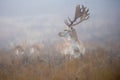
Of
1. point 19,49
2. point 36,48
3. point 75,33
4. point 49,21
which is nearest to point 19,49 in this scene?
point 19,49

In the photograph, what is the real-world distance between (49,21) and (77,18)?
1.37 feet

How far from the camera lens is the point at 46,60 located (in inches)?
153

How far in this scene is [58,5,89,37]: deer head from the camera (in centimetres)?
398

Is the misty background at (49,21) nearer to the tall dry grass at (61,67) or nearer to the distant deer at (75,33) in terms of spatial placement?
the distant deer at (75,33)

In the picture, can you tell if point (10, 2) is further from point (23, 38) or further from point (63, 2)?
point (63, 2)

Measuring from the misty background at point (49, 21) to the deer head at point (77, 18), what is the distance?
55 mm

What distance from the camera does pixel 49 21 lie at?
3.99m

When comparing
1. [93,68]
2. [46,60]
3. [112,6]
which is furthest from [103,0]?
[46,60]

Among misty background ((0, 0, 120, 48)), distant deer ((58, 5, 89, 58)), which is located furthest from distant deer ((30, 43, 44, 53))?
distant deer ((58, 5, 89, 58))

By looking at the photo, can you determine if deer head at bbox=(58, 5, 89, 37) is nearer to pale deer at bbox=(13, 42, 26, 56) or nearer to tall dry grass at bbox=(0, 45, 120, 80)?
tall dry grass at bbox=(0, 45, 120, 80)

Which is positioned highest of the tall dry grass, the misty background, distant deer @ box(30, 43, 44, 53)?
the misty background

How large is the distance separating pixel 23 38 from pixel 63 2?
842 mm

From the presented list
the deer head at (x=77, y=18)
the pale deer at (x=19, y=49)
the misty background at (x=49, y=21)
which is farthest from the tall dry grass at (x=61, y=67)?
the deer head at (x=77, y=18)

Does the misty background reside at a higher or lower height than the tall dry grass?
higher
